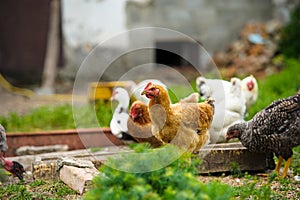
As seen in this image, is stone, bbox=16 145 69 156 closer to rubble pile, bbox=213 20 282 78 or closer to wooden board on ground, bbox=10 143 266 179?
wooden board on ground, bbox=10 143 266 179

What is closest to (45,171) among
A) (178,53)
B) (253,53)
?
(253,53)

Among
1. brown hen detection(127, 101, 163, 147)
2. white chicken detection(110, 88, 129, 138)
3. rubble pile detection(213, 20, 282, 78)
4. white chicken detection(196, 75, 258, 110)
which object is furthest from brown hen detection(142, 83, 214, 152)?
rubble pile detection(213, 20, 282, 78)

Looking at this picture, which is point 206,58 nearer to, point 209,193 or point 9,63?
point 9,63

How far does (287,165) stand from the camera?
17.4ft

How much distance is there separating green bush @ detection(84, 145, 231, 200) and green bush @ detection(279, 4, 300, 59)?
870 cm

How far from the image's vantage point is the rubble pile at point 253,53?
1199 cm

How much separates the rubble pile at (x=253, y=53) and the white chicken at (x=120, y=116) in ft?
16.8

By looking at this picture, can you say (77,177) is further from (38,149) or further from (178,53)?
(178,53)

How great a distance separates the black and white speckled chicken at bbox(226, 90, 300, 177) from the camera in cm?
504

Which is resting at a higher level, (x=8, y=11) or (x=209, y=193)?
(x=8, y=11)

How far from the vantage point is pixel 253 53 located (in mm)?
12289

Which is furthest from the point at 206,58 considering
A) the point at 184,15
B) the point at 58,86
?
the point at 58,86

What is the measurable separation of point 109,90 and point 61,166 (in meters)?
3.93

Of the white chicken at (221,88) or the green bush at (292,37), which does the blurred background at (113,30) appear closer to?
the green bush at (292,37)
